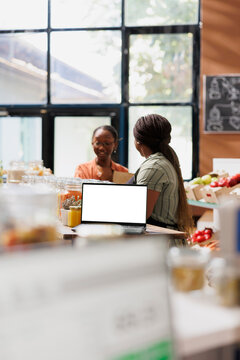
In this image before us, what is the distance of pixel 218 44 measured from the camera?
25.3ft

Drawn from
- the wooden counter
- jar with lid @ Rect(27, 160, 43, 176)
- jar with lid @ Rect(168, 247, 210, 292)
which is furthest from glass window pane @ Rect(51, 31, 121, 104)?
jar with lid @ Rect(168, 247, 210, 292)

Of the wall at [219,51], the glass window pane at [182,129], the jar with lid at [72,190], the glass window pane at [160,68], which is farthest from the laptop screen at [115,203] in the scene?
the glass window pane at [160,68]

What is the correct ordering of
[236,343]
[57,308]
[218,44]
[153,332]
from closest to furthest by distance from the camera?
[57,308], [153,332], [236,343], [218,44]

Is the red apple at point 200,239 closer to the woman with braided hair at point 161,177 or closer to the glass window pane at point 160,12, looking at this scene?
the woman with braided hair at point 161,177

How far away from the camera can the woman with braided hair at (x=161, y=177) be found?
366 cm

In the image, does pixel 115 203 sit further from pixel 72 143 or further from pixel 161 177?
pixel 72 143

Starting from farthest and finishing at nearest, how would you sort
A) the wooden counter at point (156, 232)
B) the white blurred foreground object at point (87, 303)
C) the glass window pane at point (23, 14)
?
1. the glass window pane at point (23, 14)
2. the wooden counter at point (156, 232)
3. the white blurred foreground object at point (87, 303)

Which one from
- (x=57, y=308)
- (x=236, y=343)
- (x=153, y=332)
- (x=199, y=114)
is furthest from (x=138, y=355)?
(x=199, y=114)

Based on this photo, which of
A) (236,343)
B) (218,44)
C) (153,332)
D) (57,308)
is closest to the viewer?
(57,308)

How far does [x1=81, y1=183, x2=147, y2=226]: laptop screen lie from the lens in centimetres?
359

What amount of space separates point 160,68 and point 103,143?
315 cm

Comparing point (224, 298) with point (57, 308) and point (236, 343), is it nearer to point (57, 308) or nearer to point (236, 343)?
point (236, 343)

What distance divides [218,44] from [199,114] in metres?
0.91

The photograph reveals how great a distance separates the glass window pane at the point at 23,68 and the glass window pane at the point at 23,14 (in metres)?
0.14
